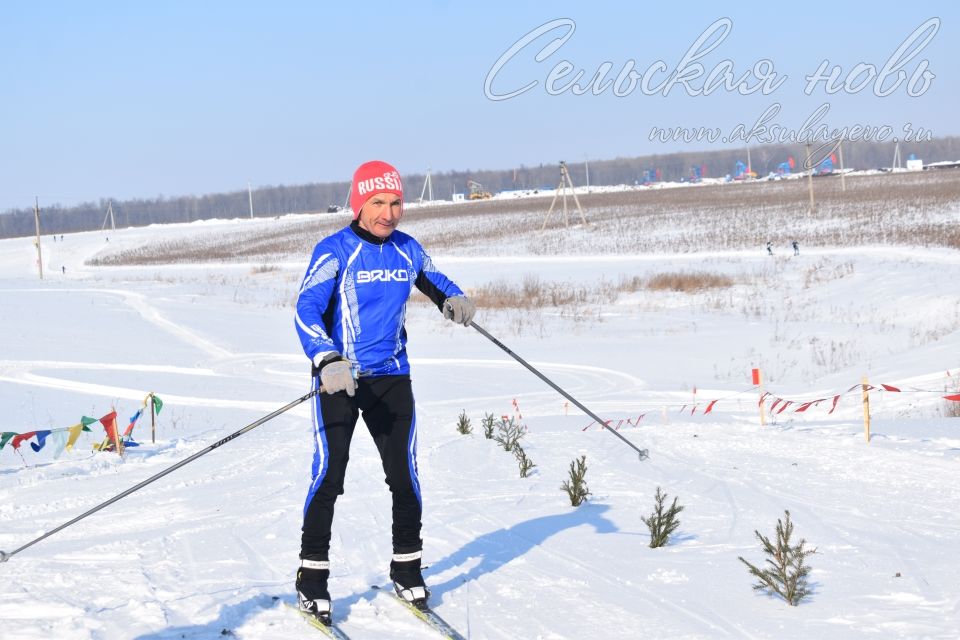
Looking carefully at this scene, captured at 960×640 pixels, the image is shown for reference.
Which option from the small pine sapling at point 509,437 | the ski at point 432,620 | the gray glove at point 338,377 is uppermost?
the gray glove at point 338,377

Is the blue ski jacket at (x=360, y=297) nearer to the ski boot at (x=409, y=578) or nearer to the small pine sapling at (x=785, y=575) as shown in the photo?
the ski boot at (x=409, y=578)

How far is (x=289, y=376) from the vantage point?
1922cm

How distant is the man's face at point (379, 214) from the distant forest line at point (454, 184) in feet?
507

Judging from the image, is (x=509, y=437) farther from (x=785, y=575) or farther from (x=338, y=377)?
(x=338, y=377)

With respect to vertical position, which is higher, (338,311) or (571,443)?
(338,311)

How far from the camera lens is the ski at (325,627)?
4.20 meters

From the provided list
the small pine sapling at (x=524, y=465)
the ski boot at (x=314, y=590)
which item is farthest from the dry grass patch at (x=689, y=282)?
the ski boot at (x=314, y=590)

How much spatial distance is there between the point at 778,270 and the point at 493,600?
3128cm

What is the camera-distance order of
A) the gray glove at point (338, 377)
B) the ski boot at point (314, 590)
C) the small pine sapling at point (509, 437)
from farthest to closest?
the small pine sapling at point (509, 437)
the ski boot at point (314, 590)
the gray glove at point (338, 377)

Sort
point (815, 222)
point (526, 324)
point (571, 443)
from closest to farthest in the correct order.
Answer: point (571, 443) < point (526, 324) < point (815, 222)

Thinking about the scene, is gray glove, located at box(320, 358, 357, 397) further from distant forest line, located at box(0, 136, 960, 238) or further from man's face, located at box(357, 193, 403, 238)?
distant forest line, located at box(0, 136, 960, 238)

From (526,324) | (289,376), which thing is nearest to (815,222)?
(526,324)

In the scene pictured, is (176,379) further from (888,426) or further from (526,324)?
(888,426)

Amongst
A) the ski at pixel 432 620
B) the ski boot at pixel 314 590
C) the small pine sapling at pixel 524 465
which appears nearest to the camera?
the ski at pixel 432 620
